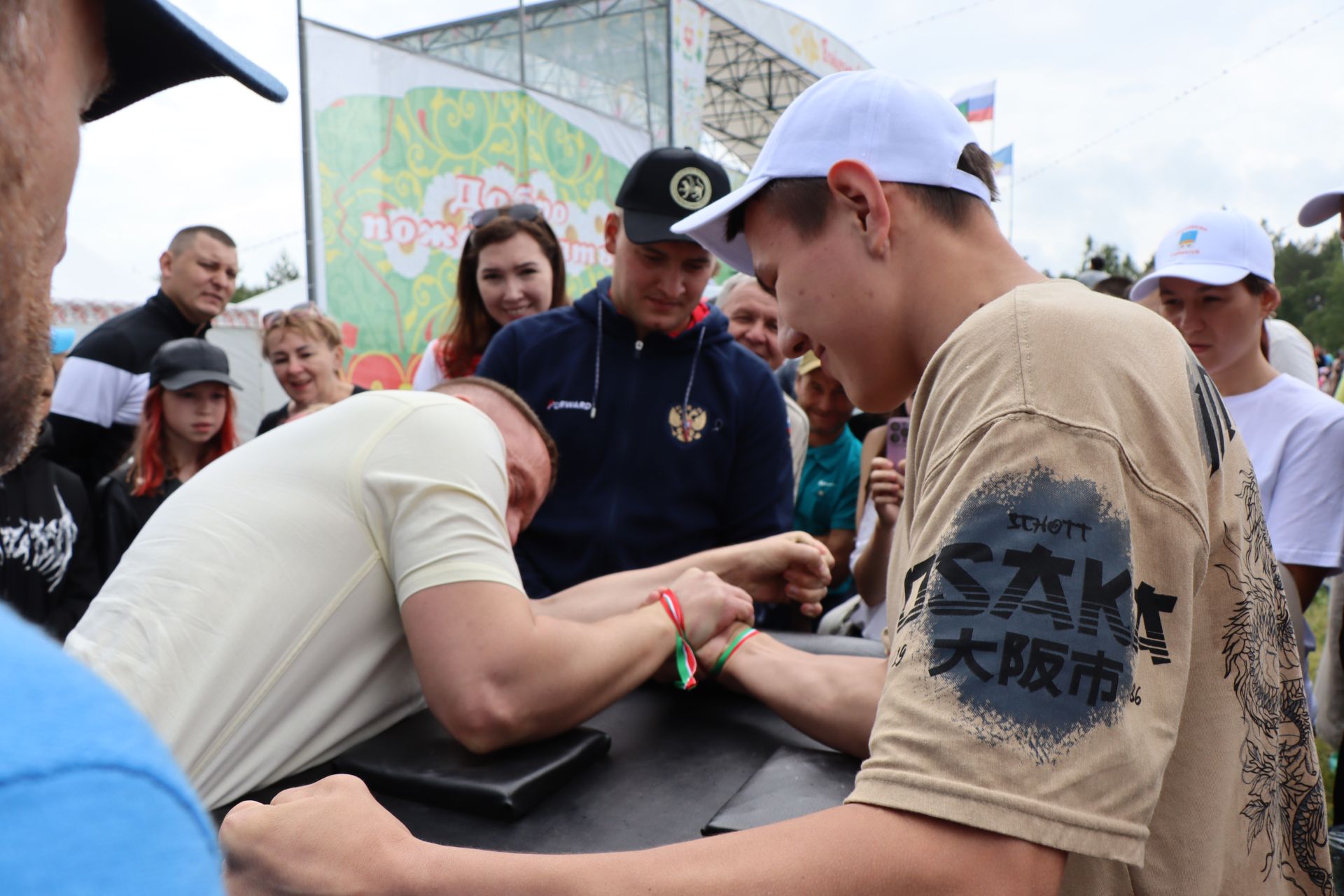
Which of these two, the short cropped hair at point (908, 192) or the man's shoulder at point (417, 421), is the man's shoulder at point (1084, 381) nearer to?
the short cropped hair at point (908, 192)

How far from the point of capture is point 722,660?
1.91 meters

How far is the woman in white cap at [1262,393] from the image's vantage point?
107 inches

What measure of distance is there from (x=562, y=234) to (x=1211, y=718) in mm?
8154

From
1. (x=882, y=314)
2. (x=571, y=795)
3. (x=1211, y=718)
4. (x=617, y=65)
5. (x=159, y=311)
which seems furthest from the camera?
(x=617, y=65)

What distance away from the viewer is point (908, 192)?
128cm

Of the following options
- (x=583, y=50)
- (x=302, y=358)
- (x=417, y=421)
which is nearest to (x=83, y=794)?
(x=417, y=421)

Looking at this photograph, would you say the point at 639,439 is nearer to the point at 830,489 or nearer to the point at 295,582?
the point at 830,489

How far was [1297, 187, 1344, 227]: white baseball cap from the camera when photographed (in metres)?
3.12

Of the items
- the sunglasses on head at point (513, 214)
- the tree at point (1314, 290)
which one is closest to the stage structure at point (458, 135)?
the sunglasses on head at point (513, 214)

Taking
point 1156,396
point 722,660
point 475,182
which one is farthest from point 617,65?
point 1156,396

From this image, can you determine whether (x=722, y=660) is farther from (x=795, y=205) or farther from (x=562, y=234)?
(x=562, y=234)

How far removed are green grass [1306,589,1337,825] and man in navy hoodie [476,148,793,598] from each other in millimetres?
1602

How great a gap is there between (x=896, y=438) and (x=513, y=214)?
1.88 m

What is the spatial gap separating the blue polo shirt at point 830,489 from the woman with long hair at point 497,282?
126 centimetres
